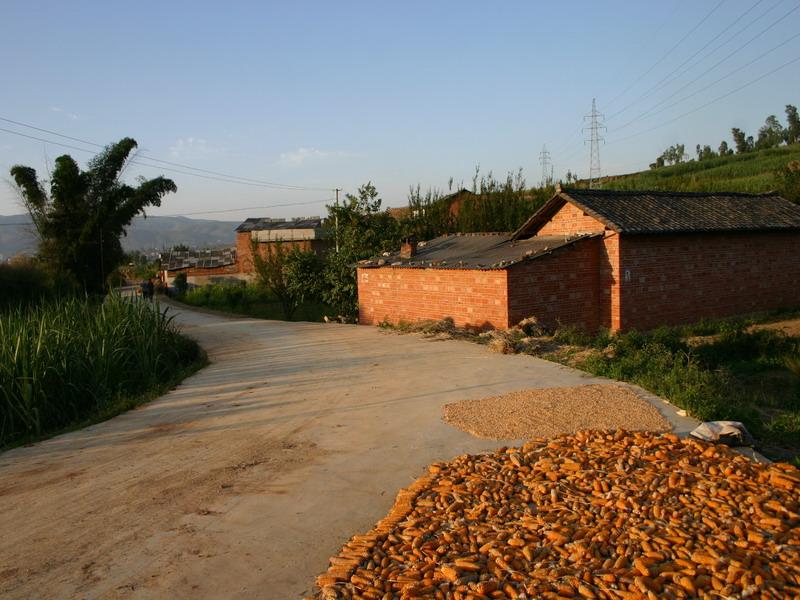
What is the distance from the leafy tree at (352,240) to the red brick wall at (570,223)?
7.76m

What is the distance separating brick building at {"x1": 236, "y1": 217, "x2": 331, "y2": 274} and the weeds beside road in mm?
22375

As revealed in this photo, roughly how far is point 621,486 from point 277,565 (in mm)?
2814

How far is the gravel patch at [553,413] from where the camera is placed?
296 inches

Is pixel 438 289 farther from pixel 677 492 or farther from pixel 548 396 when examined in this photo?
pixel 677 492

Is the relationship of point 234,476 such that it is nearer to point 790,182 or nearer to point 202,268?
point 790,182

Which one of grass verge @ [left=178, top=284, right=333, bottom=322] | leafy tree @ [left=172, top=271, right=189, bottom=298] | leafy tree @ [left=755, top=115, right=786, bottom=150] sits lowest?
grass verge @ [left=178, top=284, right=333, bottom=322]

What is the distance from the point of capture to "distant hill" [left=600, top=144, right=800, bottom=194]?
33.2m

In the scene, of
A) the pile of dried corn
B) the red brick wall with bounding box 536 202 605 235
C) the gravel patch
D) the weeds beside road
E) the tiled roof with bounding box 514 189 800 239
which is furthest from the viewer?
the red brick wall with bounding box 536 202 605 235

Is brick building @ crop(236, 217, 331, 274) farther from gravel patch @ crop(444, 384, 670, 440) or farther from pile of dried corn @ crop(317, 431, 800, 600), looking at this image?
pile of dried corn @ crop(317, 431, 800, 600)

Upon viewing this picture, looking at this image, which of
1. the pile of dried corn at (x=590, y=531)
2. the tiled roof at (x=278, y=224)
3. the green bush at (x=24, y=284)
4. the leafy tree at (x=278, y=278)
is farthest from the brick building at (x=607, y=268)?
the tiled roof at (x=278, y=224)

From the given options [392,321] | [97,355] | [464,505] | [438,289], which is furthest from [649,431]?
[392,321]

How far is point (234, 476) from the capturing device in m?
6.62

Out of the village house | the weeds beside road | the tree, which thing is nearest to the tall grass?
the weeds beside road

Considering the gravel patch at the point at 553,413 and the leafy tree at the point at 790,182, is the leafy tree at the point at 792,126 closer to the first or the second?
the leafy tree at the point at 790,182
